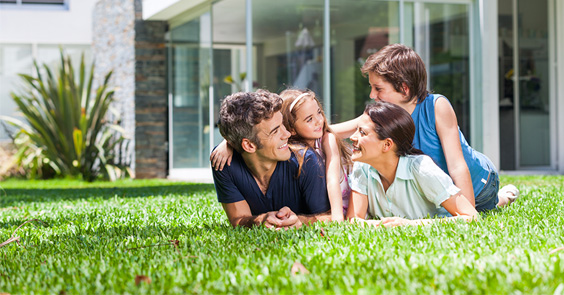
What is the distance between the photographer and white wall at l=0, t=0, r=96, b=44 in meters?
14.6

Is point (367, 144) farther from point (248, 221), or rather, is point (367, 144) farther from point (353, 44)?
point (353, 44)

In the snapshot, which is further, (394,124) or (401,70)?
(401,70)

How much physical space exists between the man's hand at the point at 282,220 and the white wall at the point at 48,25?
40.4 feet

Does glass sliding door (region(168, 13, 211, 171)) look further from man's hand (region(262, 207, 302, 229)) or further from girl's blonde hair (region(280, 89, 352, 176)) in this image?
man's hand (region(262, 207, 302, 229))

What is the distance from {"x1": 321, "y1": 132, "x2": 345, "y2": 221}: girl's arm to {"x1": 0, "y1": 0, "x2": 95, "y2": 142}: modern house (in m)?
12.0

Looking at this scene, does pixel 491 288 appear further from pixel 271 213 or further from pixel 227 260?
pixel 271 213

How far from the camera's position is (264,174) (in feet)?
12.4

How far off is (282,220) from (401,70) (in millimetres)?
1163

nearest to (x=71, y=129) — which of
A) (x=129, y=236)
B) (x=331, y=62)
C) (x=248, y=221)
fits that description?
(x=331, y=62)

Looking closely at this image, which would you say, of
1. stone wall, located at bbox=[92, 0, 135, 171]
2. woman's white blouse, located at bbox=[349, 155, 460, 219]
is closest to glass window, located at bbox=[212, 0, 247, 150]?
stone wall, located at bbox=[92, 0, 135, 171]

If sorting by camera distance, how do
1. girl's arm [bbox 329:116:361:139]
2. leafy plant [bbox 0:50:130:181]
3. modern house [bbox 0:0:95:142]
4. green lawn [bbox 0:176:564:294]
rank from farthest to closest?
modern house [bbox 0:0:95:142] < leafy plant [bbox 0:50:130:181] < girl's arm [bbox 329:116:361:139] < green lawn [bbox 0:176:564:294]

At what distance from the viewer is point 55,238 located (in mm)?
3680

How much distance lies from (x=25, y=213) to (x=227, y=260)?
3206mm

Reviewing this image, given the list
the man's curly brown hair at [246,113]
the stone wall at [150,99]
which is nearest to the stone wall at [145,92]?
the stone wall at [150,99]
